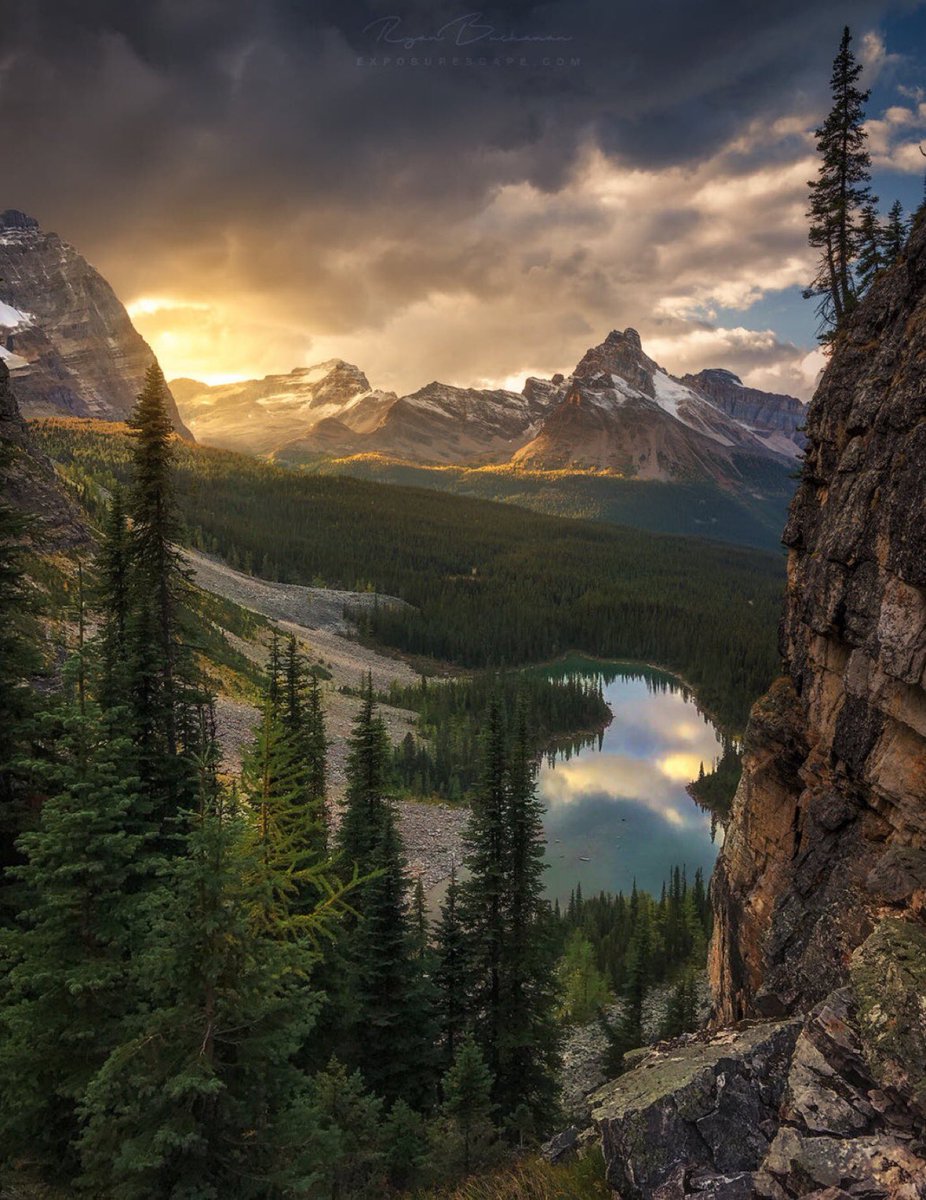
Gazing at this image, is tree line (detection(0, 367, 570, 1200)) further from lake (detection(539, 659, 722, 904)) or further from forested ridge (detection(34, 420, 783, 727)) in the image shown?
forested ridge (detection(34, 420, 783, 727))

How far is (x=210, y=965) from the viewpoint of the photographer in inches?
300

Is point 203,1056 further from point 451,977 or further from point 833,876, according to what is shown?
point 451,977

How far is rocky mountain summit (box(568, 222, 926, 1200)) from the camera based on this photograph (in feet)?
26.2

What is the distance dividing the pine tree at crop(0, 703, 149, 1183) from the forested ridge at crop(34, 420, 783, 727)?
80.6 meters

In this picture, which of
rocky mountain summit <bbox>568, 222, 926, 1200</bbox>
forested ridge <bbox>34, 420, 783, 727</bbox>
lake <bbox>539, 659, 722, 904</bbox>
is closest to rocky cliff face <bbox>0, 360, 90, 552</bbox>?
forested ridge <bbox>34, 420, 783, 727</bbox>

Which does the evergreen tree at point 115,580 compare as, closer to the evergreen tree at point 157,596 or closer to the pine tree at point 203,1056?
the evergreen tree at point 157,596

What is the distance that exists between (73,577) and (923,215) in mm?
54271

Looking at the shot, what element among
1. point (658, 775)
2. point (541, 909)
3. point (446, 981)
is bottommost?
point (658, 775)

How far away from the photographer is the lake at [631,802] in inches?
2286

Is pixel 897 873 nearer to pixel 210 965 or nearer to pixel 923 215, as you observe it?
pixel 210 965

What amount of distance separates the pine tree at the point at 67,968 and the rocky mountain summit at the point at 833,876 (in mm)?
7062

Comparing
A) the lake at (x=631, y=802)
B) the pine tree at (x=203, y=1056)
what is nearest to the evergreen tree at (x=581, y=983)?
the lake at (x=631, y=802)

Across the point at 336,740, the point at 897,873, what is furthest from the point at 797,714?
the point at 336,740

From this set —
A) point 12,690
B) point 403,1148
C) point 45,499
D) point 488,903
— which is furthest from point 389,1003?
point 45,499
